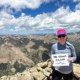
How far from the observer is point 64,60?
686cm

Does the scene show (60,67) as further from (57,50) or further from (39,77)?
(39,77)

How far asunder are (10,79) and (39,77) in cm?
393

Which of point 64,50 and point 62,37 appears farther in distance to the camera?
point 64,50

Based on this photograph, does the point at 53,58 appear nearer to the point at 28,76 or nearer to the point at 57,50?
the point at 57,50

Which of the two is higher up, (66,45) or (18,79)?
(66,45)

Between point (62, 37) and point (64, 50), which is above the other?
point (62, 37)

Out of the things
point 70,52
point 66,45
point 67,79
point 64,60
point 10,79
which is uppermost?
point 66,45

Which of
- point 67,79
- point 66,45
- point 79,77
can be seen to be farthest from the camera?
point 79,77

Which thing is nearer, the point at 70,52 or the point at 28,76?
the point at 70,52

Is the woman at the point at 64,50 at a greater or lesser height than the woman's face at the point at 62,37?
lesser

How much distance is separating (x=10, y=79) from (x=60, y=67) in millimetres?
7954

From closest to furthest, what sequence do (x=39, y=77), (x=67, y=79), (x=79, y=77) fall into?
(x=67, y=79), (x=79, y=77), (x=39, y=77)

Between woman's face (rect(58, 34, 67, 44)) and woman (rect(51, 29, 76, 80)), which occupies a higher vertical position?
woman's face (rect(58, 34, 67, 44))

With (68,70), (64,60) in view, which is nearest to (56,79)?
(68,70)
